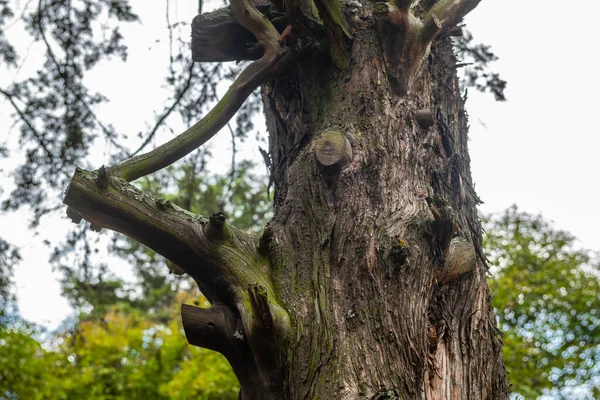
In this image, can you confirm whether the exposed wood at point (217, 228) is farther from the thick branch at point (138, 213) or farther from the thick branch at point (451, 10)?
the thick branch at point (451, 10)

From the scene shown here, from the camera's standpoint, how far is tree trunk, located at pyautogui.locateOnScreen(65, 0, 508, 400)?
8.14 feet

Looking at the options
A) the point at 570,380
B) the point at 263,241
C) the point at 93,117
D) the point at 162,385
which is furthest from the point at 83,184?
the point at 570,380

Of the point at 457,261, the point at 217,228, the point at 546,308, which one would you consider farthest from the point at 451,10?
the point at 546,308

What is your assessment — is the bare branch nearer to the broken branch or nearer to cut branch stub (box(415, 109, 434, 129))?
the broken branch

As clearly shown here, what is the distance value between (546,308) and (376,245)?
1227cm

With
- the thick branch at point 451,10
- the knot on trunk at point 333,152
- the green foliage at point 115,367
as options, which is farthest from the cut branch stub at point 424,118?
the green foliage at point 115,367

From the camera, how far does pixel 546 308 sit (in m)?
13.5

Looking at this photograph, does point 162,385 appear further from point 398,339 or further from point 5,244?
point 398,339

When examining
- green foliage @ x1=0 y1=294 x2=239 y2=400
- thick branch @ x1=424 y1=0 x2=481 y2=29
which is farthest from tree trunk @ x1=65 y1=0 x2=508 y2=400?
green foliage @ x1=0 y1=294 x2=239 y2=400

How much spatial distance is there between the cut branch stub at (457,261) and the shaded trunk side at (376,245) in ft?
0.06

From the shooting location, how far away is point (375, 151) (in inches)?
119

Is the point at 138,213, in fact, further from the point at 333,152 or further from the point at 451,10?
the point at 451,10

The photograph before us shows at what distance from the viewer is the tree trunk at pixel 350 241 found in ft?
8.14

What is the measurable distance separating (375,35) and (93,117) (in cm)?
322
